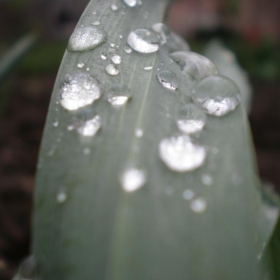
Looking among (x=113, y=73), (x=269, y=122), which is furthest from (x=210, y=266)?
(x=269, y=122)

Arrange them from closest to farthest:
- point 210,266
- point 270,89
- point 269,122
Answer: point 210,266, point 269,122, point 270,89

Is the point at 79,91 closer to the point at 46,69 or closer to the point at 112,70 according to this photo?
the point at 112,70

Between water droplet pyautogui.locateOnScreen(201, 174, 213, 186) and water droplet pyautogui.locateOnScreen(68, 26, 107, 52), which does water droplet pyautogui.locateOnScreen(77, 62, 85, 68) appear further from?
water droplet pyautogui.locateOnScreen(201, 174, 213, 186)

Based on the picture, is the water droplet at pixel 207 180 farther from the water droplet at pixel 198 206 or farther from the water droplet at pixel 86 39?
the water droplet at pixel 86 39

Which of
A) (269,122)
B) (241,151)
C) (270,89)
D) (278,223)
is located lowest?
(270,89)

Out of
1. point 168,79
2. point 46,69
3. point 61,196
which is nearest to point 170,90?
point 168,79

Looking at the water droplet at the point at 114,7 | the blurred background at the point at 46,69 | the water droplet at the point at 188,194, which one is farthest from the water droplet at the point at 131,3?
the blurred background at the point at 46,69

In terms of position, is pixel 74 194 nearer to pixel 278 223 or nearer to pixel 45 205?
pixel 45 205

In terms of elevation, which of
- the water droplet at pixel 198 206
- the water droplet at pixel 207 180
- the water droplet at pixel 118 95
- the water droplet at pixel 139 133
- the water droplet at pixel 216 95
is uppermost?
the water droplet at pixel 118 95
